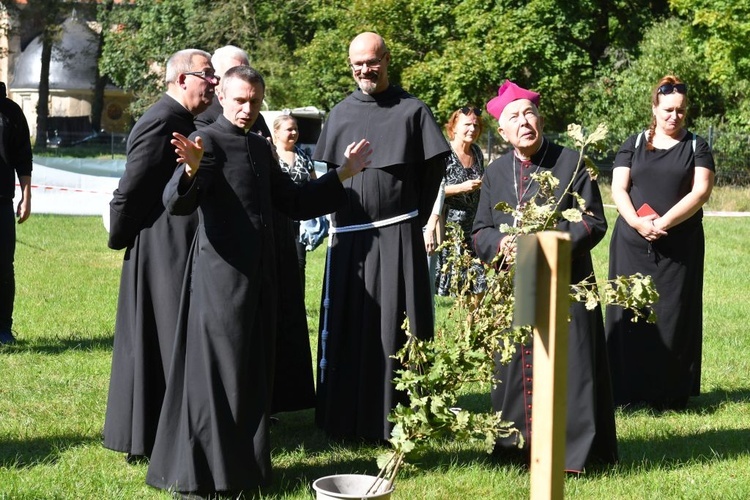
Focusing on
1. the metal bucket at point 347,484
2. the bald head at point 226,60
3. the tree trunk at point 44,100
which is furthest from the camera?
the tree trunk at point 44,100

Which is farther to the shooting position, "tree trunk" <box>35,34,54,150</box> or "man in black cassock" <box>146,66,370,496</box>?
"tree trunk" <box>35,34,54,150</box>

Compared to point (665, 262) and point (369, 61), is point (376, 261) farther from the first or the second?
point (665, 262)

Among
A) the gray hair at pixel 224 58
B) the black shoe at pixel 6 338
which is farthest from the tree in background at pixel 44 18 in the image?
the gray hair at pixel 224 58

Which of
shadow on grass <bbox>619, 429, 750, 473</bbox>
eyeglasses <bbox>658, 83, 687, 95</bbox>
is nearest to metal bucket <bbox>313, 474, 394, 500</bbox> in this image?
shadow on grass <bbox>619, 429, 750, 473</bbox>

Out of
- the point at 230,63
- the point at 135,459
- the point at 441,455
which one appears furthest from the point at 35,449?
the point at 230,63

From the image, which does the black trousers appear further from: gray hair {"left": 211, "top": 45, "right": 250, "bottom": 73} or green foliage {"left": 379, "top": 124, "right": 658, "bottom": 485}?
green foliage {"left": 379, "top": 124, "right": 658, "bottom": 485}

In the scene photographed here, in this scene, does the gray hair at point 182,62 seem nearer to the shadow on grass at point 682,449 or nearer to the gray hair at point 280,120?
the gray hair at point 280,120

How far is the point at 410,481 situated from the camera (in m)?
5.54

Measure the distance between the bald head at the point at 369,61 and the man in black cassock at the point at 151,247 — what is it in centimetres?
87

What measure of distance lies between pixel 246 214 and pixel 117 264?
10.2 m

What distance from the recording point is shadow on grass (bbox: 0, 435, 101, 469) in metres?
5.89

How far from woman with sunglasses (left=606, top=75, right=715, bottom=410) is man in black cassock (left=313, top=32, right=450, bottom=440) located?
1740mm

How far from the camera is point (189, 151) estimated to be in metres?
4.72

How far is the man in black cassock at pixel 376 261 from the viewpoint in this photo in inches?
242
